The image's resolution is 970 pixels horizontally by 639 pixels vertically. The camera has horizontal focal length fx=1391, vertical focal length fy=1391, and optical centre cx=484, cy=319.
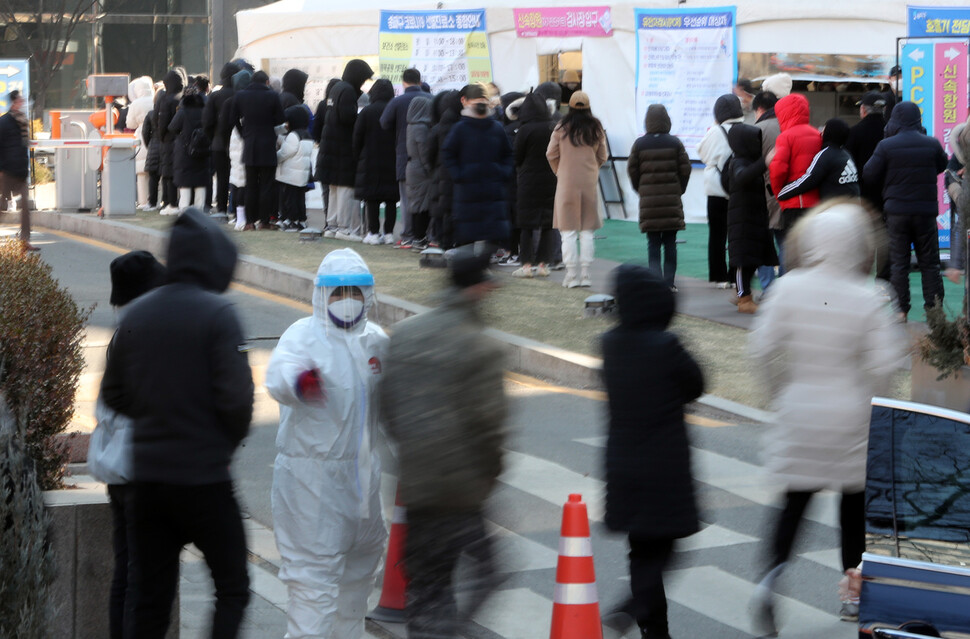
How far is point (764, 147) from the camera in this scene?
12.0 metres

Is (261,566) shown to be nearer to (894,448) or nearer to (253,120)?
(894,448)

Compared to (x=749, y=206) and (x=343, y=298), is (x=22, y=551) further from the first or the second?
(x=749, y=206)

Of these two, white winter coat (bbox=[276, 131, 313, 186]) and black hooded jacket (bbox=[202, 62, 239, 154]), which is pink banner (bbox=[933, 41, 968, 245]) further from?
black hooded jacket (bbox=[202, 62, 239, 154])

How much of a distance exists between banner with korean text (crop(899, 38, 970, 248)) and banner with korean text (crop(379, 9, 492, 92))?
7.34 metres

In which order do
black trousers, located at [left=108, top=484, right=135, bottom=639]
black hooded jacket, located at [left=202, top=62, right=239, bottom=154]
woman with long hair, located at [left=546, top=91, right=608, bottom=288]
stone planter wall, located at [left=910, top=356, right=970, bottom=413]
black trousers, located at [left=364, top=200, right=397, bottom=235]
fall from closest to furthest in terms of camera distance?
1. black trousers, located at [left=108, top=484, right=135, bottom=639]
2. stone planter wall, located at [left=910, top=356, right=970, bottom=413]
3. woman with long hair, located at [left=546, top=91, right=608, bottom=288]
4. black trousers, located at [left=364, top=200, right=397, bottom=235]
5. black hooded jacket, located at [left=202, top=62, right=239, bottom=154]

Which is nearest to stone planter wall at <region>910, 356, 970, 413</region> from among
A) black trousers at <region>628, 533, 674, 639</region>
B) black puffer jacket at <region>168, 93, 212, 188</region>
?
black trousers at <region>628, 533, 674, 639</region>

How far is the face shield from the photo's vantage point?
4.93m

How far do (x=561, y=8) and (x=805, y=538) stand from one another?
47.5 feet

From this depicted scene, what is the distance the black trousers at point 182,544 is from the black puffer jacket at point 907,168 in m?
8.36

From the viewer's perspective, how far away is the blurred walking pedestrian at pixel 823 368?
206 inches

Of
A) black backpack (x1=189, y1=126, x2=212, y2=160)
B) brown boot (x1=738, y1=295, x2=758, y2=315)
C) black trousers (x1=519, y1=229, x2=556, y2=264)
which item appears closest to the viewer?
brown boot (x1=738, y1=295, x2=758, y2=315)

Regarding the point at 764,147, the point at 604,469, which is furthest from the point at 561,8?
the point at 604,469

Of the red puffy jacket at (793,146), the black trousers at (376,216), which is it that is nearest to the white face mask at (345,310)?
the red puffy jacket at (793,146)

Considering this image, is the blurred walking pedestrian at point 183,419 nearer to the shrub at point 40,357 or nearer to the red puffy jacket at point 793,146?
the shrub at point 40,357
